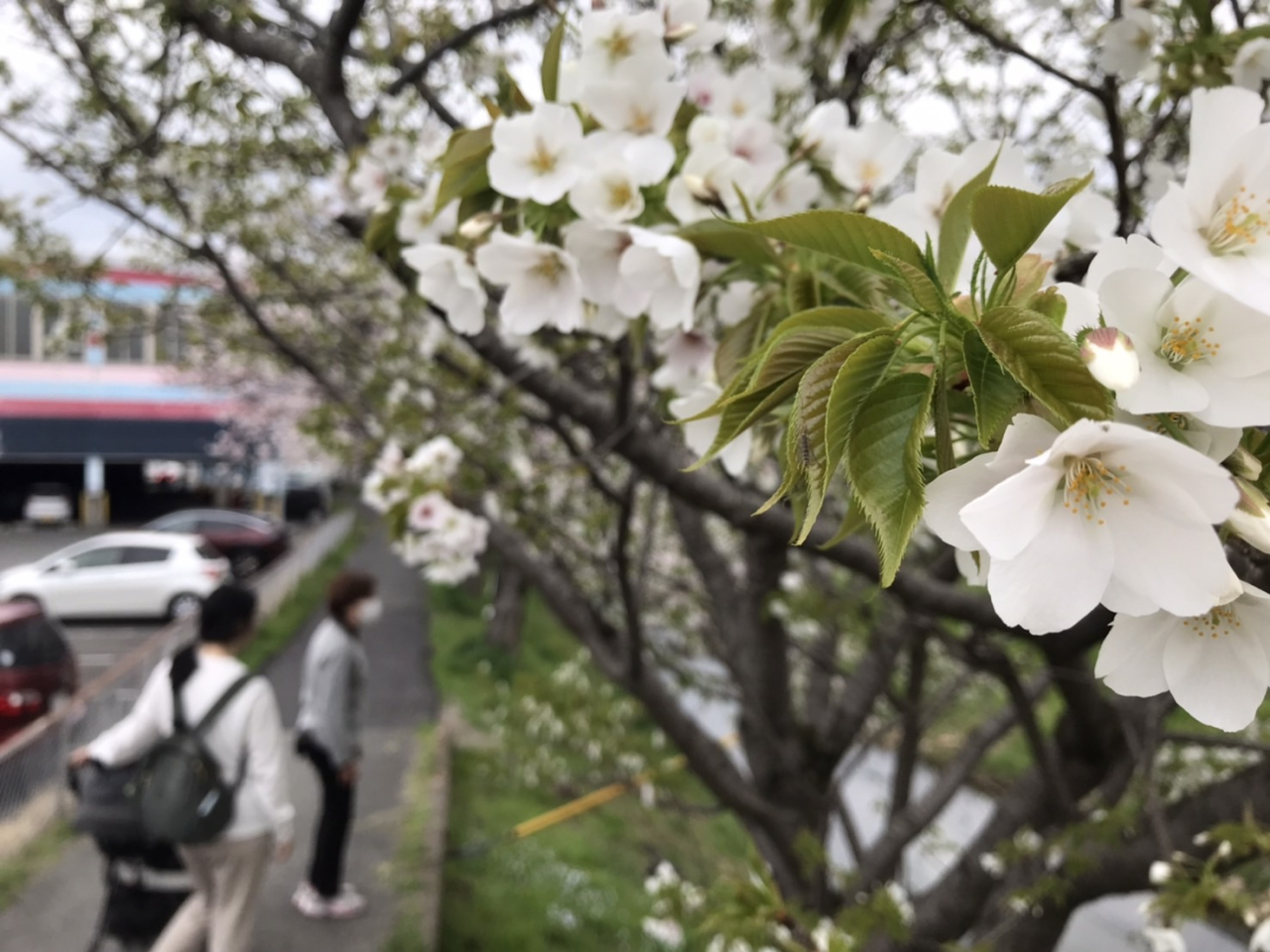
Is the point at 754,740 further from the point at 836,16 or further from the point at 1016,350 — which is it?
the point at 1016,350

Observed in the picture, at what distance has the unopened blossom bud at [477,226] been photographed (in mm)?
1107

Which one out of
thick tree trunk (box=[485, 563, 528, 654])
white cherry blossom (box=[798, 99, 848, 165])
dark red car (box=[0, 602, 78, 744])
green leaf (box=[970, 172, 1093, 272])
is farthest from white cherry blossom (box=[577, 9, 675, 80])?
thick tree trunk (box=[485, 563, 528, 654])

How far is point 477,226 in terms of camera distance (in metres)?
1.11

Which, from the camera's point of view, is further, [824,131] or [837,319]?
[824,131]

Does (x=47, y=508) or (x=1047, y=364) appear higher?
(x=1047, y=364)

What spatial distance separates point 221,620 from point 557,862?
117 inches

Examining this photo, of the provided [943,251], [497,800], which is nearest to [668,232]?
[943,251]

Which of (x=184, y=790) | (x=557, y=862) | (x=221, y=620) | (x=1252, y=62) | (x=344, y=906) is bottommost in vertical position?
(x=557, y=862)

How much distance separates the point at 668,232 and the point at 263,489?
2485 cm

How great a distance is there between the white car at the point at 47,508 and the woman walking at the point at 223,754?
2143cm

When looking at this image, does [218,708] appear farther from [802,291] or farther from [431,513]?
[802,291]

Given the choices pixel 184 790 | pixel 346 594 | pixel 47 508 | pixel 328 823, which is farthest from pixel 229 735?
pixel 47 508

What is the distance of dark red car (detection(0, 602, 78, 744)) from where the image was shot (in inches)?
218

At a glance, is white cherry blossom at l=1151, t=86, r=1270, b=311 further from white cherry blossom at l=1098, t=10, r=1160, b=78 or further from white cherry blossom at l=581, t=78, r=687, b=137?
white cherry blossom at l=1098, t=10, r=1160, b=78
